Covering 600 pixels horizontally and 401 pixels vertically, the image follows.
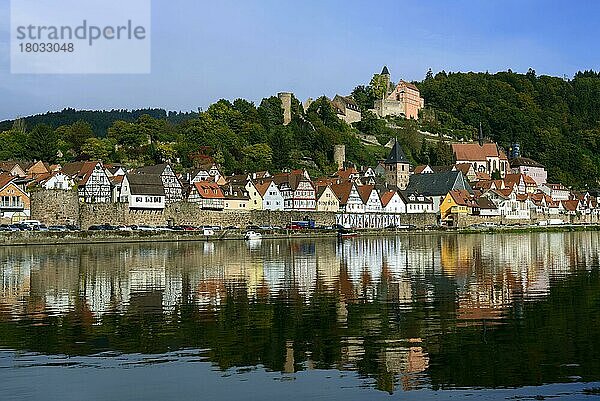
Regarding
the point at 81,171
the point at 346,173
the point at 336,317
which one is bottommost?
the point at 336,317

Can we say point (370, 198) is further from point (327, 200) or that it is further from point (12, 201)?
point (12, 201)

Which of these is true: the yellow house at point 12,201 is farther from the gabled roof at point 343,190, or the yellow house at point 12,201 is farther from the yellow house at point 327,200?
the gabled roof at point 343,190

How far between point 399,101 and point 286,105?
25.6 m

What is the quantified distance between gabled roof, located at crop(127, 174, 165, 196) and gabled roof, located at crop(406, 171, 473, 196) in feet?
99.7

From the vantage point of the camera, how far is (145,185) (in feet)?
192

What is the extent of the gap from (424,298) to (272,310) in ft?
12.6

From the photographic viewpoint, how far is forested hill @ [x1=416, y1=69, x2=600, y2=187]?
116875mm

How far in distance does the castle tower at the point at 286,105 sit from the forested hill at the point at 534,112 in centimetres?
3498

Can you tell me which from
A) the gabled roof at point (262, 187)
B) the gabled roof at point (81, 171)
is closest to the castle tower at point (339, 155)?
the gabled roof at point (262, 187)

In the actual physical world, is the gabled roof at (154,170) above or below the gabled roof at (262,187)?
above

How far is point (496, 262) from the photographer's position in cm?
3109

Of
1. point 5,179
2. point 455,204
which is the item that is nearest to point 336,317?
point 5,179

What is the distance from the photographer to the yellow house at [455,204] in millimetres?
77375

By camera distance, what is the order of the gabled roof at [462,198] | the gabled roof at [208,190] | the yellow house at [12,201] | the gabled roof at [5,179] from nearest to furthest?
the yellow house at [12,201]
the gabled roof at [5,179]
the gabled roof at [208,190]
the gabled roof at [462,198]
